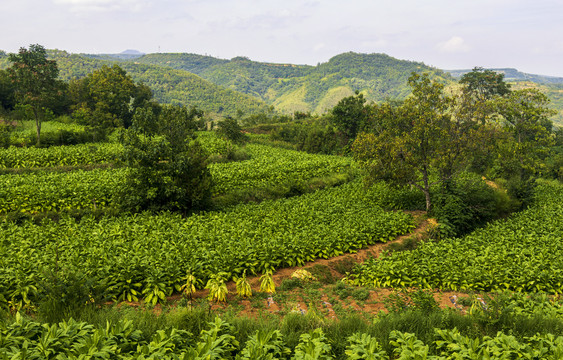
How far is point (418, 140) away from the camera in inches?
663

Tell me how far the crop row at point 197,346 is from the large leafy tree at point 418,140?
12.5 metres

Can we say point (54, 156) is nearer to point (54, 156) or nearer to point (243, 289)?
point (54, 156)

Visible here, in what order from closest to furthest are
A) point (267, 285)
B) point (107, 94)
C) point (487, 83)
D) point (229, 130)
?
point (267, 285) → point (229, 130) → point (107, 94) → point (487, 83)

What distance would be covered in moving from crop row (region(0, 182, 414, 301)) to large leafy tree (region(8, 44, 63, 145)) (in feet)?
59.9

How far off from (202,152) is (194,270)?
9.74 meters

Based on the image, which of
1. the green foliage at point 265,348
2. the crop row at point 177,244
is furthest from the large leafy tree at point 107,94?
the green foliage at point 265,348

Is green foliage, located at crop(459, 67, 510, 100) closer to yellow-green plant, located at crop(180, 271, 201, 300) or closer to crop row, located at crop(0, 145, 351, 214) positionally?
crop row, located at crop(0, 145, 351, 214)

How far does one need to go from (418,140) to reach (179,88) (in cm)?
11881

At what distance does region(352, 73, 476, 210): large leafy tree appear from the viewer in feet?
55.3

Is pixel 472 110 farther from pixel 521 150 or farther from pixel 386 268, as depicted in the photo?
pixel 521 150

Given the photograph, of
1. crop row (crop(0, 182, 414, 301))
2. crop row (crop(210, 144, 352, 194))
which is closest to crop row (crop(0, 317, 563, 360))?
crop row (crop(0, 182, 414, 301))

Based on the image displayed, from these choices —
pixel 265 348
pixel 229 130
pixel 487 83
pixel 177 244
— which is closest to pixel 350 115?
pixel 229 130

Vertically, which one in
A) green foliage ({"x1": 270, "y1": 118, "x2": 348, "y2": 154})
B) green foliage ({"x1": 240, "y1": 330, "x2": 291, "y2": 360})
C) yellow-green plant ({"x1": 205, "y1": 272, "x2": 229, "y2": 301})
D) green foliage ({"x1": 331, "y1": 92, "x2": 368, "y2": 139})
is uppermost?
green foliage ({"x1": 331, "y1": 92, "x2": 368, "y2": 139})

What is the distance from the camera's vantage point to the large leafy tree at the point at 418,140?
1684 centimetres
